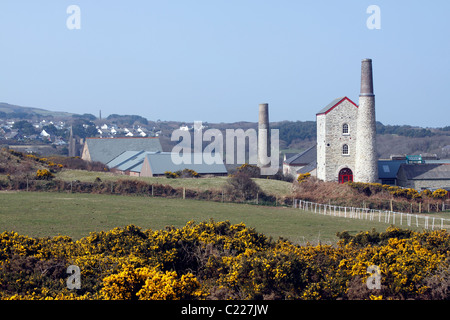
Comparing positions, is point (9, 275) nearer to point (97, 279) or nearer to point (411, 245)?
point (97, 279)

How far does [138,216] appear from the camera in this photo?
78.8ft

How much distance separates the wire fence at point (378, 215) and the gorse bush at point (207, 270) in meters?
13.8

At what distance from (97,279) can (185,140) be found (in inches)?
3879

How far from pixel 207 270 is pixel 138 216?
13.4m

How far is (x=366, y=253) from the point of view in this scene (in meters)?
11.7

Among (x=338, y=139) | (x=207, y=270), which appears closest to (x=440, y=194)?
(x=338, y=139)

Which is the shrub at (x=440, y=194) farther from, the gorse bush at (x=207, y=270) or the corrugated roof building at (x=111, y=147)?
the corrugated roof building at (x=111, y=147)

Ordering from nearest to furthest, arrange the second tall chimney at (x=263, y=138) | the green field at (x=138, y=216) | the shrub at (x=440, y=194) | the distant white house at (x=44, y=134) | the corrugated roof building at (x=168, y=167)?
the green field at (x=138, y=216) < the shrub at (x=440, y=194) < the corrugated roof building at (x=168, y=167) < the second tall chimney at (x=263, y=138) < the distant white house at (x=44, y=134)

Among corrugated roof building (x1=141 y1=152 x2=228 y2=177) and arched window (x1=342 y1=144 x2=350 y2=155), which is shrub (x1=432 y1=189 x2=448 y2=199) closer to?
arched window (x1=342 y1=144 x2=350 y2=155)

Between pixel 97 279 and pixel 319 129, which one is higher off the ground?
pixel 319 129

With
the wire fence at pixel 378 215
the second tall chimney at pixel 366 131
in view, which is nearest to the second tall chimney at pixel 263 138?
the second tall chimney at pixel 366 131

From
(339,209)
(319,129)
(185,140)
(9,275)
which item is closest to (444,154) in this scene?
(185,140)

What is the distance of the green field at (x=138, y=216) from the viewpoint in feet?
64.8

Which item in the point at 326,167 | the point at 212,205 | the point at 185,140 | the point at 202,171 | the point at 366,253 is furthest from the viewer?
the point at 185,140
